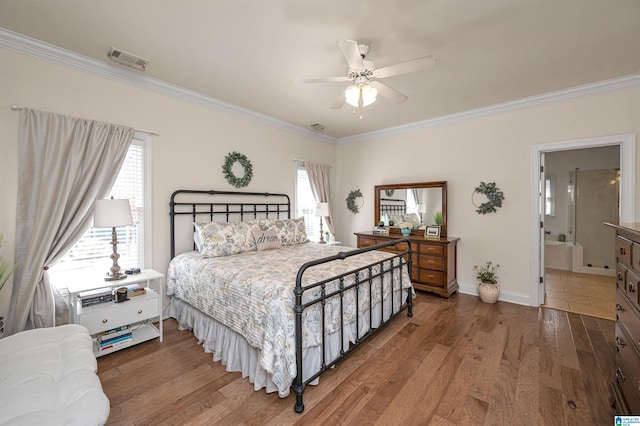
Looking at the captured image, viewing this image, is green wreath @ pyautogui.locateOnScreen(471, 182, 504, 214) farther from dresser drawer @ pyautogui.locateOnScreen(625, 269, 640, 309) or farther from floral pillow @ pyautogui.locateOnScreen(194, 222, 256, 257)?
floral pillow @ pyautogui.locateOnScreen(194, 222, 256, 257)

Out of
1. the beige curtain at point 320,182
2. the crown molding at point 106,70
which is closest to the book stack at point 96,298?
the crown molding at point 106,70

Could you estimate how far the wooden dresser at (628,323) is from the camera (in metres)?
1.42

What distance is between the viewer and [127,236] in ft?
10.1

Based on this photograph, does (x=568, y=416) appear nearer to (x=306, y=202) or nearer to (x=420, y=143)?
(x=420, y=143)

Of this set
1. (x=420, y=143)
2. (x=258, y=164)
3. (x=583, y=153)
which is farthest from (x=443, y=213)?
(x=583, y=153)

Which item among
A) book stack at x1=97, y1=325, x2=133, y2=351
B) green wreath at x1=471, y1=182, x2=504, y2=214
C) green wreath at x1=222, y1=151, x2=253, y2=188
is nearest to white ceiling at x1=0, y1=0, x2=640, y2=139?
green wreath at x1=222, y1=151, x2=253, y2=188

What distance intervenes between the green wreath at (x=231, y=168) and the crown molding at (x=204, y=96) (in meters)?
0.63

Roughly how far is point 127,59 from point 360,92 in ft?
7.50

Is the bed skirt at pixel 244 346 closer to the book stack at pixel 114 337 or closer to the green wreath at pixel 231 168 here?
the book stack at pixel 114 337

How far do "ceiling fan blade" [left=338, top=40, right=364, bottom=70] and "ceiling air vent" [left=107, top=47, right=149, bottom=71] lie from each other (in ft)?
6.66

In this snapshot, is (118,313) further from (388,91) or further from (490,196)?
(490,196)

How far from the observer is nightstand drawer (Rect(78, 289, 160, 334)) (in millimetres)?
2359

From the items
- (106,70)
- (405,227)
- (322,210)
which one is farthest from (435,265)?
(106,70)

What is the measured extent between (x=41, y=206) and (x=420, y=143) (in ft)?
16.1
